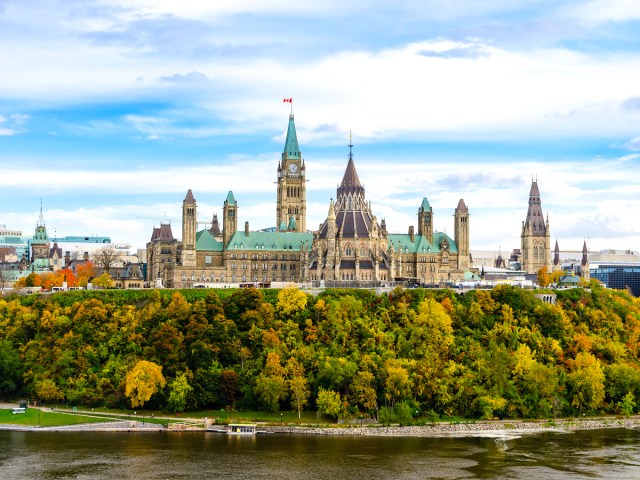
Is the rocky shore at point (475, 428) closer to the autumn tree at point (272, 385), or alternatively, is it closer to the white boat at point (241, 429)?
the white boat at point (241, 429)

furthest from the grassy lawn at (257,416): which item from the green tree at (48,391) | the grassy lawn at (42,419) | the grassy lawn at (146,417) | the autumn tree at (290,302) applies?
the autumn tree at (290,302)

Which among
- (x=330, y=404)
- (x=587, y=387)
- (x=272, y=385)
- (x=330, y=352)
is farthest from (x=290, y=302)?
(x=587, y=387)

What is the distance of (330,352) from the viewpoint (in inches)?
5541

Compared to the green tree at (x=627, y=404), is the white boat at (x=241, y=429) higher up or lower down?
lower down

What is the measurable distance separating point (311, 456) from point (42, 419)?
41.0 meters

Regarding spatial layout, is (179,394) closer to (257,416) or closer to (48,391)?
(257,416)

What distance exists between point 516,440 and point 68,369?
206 ft

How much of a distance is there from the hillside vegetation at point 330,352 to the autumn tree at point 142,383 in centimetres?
19

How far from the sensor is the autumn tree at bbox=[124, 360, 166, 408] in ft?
433

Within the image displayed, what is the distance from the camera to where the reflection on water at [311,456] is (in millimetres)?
99562

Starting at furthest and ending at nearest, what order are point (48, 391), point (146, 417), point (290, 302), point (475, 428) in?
point (290, 302) < point (48, 391) < point (146, 417) < point (475, 428)

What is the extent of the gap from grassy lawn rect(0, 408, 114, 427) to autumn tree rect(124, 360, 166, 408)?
18.2ft

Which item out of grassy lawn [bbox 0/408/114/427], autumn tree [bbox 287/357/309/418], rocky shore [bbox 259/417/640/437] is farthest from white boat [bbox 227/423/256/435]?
grassy lawn [bbox 0/408/114/427]

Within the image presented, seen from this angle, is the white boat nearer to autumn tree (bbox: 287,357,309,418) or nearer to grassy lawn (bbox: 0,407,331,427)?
grassy lawn (bbox: 0,407,331,427)
